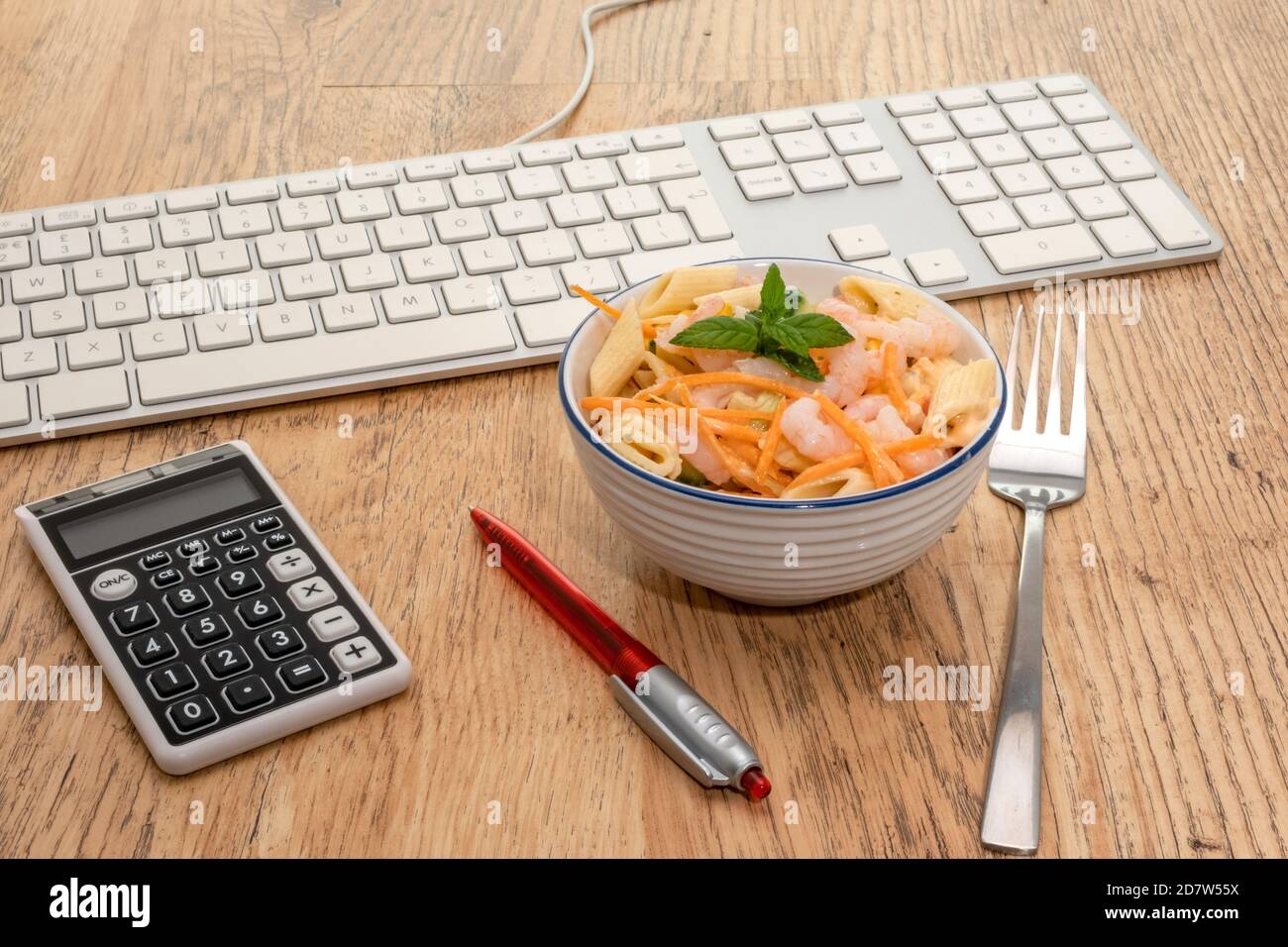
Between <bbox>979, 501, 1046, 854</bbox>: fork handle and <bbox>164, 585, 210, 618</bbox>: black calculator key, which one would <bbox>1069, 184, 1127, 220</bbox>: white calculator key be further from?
<bbox>164, 585, 210, 618</bbox>: black calculator key

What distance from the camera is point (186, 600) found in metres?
0.66

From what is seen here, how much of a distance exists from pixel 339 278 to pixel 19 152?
43 cm

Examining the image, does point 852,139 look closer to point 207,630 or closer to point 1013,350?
point 1013,350

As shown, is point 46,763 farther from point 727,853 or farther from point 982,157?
point 982,157

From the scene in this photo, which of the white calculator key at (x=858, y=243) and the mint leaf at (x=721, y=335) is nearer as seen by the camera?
the mint leaf at (x=721, y=335)

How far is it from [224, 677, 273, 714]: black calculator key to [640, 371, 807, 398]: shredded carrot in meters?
0.25

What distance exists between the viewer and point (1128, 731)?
64cm

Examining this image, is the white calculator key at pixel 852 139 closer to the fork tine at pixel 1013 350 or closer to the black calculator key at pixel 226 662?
the fork tine at pixel 1013 350

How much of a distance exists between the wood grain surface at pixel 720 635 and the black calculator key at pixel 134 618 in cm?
4

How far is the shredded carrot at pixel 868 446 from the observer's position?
2.01ft

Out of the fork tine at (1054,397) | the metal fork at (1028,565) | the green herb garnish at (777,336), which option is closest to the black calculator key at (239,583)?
the green herb garnish at (777,336)

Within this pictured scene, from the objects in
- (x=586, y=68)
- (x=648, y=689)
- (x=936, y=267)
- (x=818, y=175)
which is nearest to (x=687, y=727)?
(x=648, y=689)

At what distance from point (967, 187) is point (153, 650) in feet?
2.37

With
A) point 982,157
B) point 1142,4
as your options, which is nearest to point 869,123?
point 982,157
